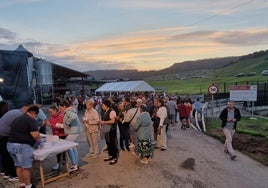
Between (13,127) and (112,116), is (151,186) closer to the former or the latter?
(112,116)

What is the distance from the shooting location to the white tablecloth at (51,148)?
6363 millimetres

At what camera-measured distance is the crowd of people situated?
6164 mm

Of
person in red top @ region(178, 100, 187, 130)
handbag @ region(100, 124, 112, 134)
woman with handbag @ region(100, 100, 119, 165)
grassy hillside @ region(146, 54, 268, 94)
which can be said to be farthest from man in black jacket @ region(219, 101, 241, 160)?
grassy hillside @ region(146, 54, 268, 94)

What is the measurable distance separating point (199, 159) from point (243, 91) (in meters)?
16.2

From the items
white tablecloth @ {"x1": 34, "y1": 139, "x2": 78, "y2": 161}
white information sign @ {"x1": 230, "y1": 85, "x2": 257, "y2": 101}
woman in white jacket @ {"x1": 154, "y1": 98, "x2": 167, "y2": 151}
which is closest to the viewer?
white tablecloth @ {"x1": 34, "y1": 139, "x2": 78, "y2": 161}

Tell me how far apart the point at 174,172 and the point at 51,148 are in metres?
3.22

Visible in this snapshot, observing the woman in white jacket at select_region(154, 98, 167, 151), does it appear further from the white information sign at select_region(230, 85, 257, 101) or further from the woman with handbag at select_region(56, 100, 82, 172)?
the white information sign at select_region(230, 85, 257, 101)

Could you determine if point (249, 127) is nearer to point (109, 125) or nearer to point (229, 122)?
point (229, 122)

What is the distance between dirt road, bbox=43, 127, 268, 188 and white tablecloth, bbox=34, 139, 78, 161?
0.84 metres

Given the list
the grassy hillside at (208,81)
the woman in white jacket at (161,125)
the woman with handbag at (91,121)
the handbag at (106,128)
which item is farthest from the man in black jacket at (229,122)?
the grassy hillside at (208,81)

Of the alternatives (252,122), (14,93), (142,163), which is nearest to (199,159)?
(142,163)

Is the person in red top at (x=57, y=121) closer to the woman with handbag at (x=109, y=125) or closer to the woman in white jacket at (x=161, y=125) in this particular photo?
the woman with handbag at (x=109, y=125)

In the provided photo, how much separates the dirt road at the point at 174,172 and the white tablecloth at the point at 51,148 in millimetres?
841

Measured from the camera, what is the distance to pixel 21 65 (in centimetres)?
1575
